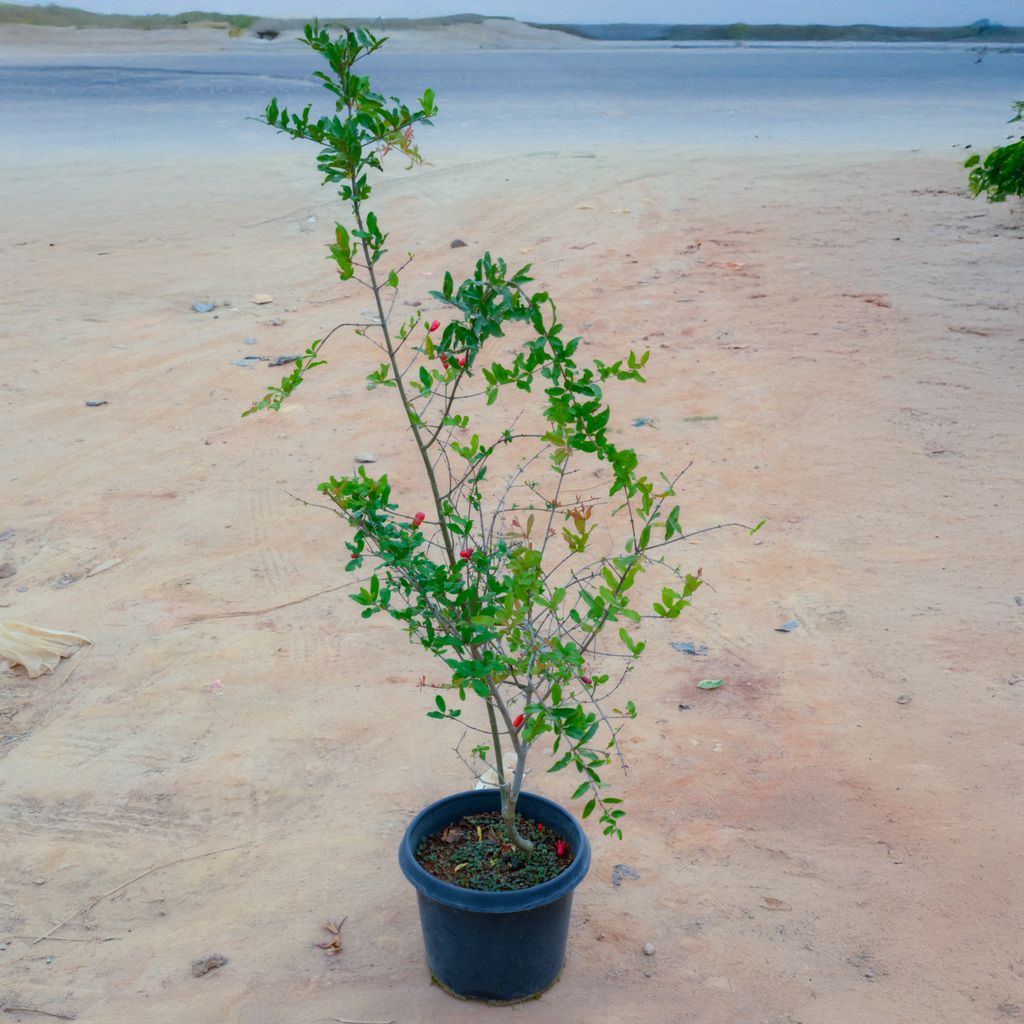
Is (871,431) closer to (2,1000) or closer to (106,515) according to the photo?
(106,515)

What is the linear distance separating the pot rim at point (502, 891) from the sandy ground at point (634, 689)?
326 millimetres

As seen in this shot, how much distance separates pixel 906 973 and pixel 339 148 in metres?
2.33

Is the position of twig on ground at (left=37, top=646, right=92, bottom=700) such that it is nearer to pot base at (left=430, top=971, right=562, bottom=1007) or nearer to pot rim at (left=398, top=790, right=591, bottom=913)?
pot rim at (left=398, top=790, right=591, bottom=913)

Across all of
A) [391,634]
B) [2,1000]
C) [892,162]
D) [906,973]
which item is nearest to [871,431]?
[391,634]

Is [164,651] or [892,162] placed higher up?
[892,162]

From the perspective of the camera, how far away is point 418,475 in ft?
17.7

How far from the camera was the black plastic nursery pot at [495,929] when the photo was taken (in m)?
2.35

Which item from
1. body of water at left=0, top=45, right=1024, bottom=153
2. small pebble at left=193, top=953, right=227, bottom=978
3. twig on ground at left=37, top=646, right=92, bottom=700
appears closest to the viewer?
small pebble at left=193, top=953, right=227, bottom=978

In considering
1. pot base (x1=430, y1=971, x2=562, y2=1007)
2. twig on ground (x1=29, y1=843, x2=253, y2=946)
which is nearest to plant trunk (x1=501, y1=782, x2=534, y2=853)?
pot base (x1=430, y1=971, x2=562, y2=1007)

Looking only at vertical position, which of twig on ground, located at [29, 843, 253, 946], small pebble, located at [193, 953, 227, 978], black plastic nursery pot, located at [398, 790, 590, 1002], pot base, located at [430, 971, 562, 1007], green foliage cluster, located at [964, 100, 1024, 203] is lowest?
twig on ground, located at [29, 843, 253, 946]

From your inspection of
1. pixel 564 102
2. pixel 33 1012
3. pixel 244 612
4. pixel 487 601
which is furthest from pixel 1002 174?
pixel 564 102

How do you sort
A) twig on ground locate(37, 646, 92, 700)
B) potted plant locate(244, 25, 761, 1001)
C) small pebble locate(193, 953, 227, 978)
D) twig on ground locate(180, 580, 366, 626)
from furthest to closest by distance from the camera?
twig on ground locate(180, 580, 366, 626) < twig on ground locate(37, 646, 92, 700) < small pebble locate(193, 953, 227, 978) < potted plant locate(244, 25, 761, 1001)

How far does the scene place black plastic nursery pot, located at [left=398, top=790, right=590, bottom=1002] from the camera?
2354 mm

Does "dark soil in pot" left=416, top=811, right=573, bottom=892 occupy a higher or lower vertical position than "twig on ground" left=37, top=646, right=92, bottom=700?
higher
